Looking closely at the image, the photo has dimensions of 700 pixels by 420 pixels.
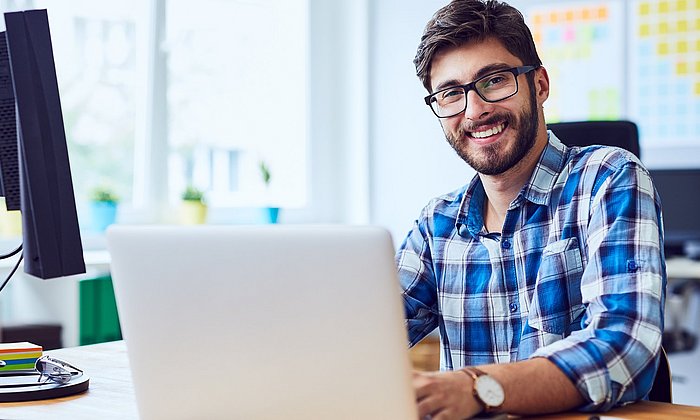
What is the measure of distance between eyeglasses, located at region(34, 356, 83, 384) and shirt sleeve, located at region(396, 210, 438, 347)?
62cm

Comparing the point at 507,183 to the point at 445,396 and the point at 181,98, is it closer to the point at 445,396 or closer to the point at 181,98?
the point at 445,396

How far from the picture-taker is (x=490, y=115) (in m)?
1.78

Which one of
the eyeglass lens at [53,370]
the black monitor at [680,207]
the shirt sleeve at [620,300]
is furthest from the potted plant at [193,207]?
the shirt sleeve at [620,300]

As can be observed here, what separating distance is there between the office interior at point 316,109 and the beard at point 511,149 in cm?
198

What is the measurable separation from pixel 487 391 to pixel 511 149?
666mm

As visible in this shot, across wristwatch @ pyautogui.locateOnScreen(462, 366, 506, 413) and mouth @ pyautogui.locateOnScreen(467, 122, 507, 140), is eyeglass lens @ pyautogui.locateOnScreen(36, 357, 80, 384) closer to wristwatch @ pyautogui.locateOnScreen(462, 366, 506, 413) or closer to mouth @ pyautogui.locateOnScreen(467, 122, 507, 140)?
wristwatch @ pyautogui.locateOnScreen(462, 366, 506, 413)

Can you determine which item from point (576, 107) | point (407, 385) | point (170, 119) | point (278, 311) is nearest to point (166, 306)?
point (278, 311)

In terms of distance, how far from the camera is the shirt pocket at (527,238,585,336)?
5.33 feet

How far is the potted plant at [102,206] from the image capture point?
3.96m

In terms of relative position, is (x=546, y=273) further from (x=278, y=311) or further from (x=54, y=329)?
(x=54, y=329)

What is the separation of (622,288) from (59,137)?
889 millimetres

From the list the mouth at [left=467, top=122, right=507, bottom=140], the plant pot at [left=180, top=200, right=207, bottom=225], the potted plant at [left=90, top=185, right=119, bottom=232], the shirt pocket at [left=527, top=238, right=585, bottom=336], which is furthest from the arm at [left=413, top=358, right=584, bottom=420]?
the plant pot at [left=180, top=200, right=207, bottom=225]

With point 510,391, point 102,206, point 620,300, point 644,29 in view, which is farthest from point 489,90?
point 644,29

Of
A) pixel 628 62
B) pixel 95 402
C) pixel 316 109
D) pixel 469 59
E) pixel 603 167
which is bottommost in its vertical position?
pixel 95 402
